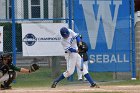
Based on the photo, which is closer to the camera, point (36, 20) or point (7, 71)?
point (7, 71)

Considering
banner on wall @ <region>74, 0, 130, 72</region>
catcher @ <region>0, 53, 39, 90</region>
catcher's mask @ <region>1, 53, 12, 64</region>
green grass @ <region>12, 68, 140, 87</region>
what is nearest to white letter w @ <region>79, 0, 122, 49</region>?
banner on wall @ <region>74, 0, 130, 72</region>

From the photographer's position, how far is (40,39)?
62.0ft

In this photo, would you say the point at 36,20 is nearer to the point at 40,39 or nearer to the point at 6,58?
the point at 40,39

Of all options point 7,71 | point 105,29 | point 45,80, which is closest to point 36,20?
point 45,80

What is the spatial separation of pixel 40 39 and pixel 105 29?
231cm

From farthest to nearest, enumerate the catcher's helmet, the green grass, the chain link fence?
the chain link fence
the green grass
the catcher's helmet

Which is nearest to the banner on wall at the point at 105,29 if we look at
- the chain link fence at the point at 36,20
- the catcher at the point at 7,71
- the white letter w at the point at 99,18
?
the white letter w at the point at 99,18

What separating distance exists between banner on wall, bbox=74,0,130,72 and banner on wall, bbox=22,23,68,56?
0.84 metres

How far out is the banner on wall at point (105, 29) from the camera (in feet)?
62.2

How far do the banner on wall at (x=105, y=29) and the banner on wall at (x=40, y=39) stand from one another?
32.9 inches

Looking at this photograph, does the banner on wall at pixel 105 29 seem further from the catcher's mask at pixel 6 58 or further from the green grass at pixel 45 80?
the catcher's mask at pixel 6 58

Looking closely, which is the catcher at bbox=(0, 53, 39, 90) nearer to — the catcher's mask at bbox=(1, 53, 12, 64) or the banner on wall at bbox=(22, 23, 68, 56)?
the catcher's mask at bbox=(1, 53, 12, 64)

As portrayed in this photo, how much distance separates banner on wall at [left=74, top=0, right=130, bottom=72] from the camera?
18969 mm

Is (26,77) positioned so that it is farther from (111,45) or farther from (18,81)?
(111,45)
